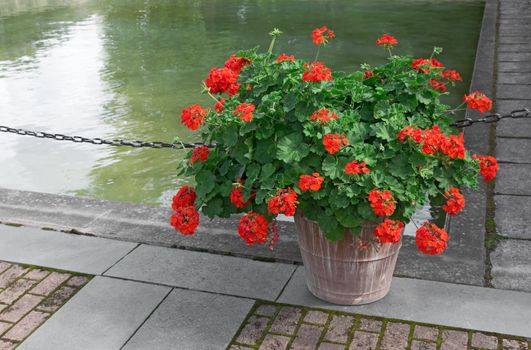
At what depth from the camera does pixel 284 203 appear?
3135 mm

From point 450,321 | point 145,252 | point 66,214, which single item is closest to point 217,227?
point 145,252

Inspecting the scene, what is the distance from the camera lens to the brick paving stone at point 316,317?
3502 millimetres

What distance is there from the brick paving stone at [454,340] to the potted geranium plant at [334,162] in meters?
0.44

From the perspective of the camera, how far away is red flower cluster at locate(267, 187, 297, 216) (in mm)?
3115

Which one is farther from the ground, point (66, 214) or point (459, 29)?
point (66, 214)

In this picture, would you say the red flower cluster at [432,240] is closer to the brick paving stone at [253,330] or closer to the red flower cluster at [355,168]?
the red flower cluster at [355,168]

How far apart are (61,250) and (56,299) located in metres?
0.61

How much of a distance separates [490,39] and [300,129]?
7.99 m

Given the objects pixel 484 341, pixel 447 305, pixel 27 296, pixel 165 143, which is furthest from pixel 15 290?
pixel 484 341

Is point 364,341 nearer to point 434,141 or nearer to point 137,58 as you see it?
point 434,141

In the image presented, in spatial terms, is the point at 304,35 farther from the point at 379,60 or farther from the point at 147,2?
the point at 147,2

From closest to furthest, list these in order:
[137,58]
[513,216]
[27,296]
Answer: [27,296], [513,216], [137,58]

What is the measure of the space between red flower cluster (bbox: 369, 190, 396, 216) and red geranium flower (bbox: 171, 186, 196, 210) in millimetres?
1020

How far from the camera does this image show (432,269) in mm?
3912
